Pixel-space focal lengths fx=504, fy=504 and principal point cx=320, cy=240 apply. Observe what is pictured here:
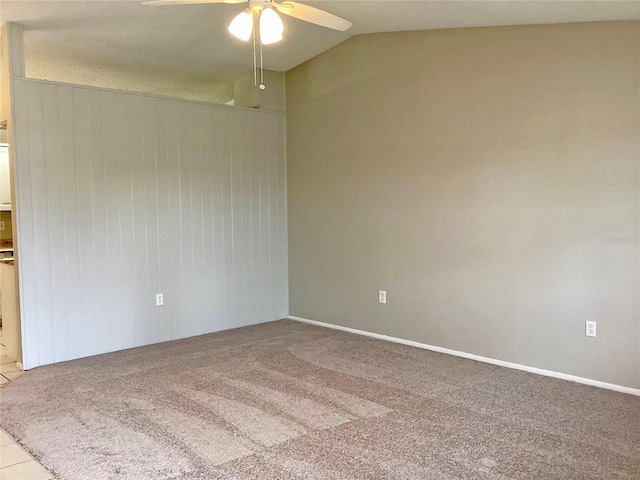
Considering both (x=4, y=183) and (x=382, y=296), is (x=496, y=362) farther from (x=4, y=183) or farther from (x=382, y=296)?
(x=4, y=183)

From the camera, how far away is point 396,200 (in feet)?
14.6

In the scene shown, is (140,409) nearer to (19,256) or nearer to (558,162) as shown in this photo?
(19,256)

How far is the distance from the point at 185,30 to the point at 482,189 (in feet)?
8.61

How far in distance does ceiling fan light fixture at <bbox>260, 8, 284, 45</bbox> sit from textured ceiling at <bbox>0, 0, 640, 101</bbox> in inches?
40.6

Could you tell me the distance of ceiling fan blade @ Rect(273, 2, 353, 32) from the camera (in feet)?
9.01

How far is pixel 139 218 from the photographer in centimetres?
444

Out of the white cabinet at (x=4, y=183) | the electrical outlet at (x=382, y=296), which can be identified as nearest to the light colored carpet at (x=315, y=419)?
the electrical outlet at (x=382, y=296)

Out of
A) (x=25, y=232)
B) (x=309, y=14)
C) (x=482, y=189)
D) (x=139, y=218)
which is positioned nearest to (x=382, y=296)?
(x=482, y=189)

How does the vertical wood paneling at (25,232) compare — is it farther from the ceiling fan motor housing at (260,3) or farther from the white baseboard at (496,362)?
the white baseboard at (496,362)

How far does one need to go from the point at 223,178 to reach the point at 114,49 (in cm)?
147

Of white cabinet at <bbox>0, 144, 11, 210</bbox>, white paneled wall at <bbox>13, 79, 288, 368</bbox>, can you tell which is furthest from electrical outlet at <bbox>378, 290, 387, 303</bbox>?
white cabinet at <bbox>0, 144, 11, 210</bbox>

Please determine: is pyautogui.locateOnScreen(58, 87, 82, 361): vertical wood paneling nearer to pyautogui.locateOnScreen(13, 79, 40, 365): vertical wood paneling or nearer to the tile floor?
pyautogui.locateOnScreen(13, 79, 40, 365): vertical wood paneling

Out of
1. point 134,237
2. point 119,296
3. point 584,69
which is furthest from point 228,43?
point 584,69

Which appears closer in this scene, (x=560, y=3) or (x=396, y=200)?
Answer: (x=560, y=3)
